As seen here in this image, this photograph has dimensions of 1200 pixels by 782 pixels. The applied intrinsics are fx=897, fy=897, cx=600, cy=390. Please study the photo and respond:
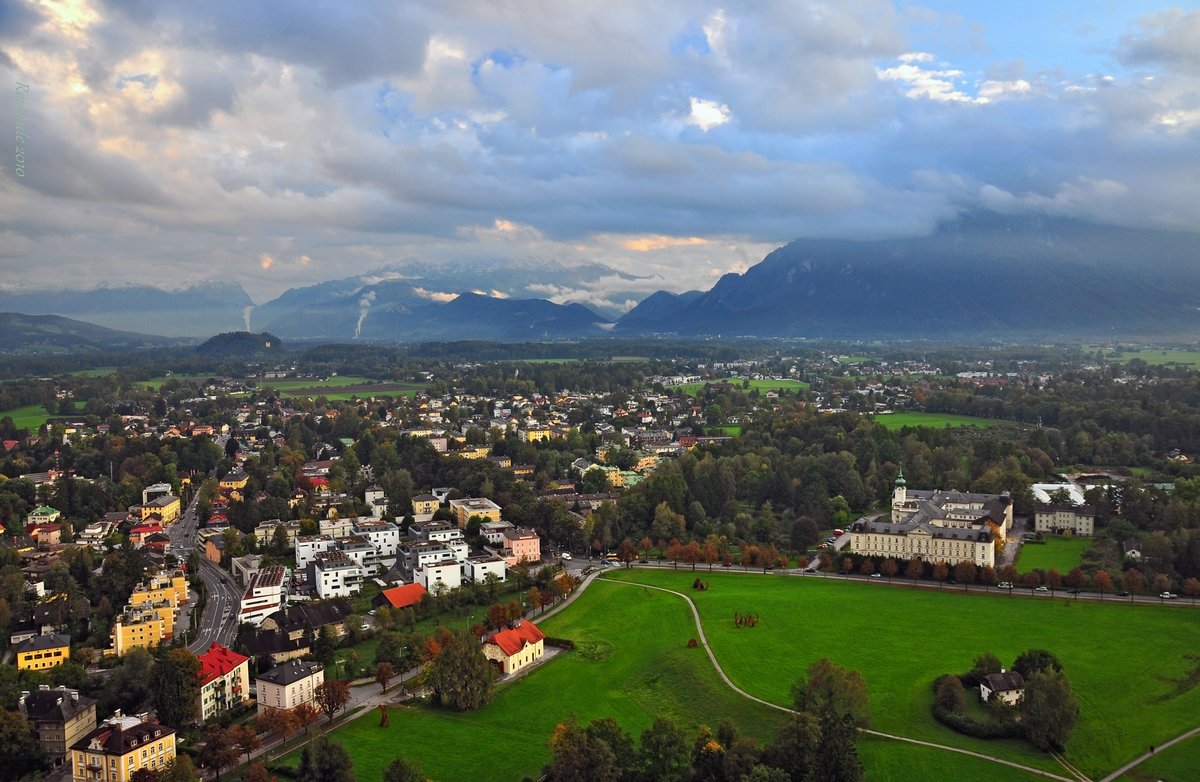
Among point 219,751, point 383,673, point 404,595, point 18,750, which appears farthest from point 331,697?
point 404,595

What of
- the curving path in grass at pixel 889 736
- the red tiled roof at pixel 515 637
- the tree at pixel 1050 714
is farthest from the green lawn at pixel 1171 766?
the red tiled roof at pixel 515 637

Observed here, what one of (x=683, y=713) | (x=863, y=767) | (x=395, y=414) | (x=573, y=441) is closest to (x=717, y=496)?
(x=573, y=441)

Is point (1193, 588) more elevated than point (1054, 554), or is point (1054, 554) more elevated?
point (1193, 588)

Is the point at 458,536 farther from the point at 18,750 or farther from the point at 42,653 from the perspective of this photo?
the point at 18,750

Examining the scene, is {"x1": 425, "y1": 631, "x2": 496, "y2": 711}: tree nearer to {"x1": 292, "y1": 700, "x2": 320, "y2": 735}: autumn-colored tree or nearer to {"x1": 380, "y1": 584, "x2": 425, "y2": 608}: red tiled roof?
{"x1": 292, "y1": 700, "x2": 320, "y2": 735}: autumn-colored tree

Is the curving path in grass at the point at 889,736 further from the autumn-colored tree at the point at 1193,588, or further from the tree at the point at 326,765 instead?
the autumn-colored tree at the point at 1193,588

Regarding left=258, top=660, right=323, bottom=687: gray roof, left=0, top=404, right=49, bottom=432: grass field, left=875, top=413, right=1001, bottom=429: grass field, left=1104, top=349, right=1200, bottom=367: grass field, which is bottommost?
left=258, top=660, right=323, bottom=687: gray roof

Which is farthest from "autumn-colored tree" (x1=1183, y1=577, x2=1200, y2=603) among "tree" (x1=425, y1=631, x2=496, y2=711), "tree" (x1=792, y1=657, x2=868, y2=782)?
"tree" (x1=425, y1=631, x2=496, y2=711)
